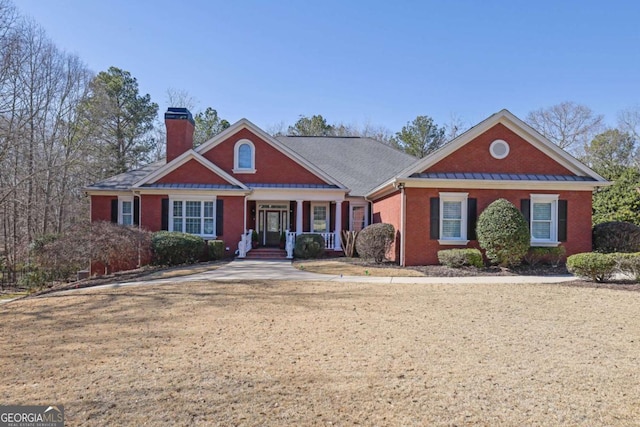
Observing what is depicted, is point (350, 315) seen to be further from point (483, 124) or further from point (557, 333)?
point (483, 124)

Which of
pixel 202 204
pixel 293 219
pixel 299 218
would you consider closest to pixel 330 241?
pixel 299 218

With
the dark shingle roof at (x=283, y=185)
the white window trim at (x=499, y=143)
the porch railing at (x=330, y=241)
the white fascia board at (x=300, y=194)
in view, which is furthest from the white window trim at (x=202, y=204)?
the white window trim at (x=499, y=143)

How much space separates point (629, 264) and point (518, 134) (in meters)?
6.63

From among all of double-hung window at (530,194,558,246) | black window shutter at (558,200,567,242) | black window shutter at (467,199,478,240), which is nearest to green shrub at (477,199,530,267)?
black window shutter at (467,199,478,240)

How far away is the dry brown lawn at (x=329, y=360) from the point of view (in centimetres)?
390

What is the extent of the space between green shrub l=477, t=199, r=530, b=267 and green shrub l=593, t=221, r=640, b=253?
381cm

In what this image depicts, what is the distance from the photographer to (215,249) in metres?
17.8

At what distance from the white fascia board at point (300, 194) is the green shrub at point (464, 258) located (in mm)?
6953

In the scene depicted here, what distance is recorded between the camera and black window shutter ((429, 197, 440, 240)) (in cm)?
1547

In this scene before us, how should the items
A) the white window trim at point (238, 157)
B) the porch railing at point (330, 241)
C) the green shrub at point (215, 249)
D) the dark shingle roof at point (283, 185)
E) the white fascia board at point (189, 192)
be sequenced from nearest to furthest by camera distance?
the green shrub at point (215, 249) < the white fascia board at point (189, 192) < the porch railing at point (330, 241) < the dark shingle roof at point (283, 185) < the white window trim at point (238, 157)

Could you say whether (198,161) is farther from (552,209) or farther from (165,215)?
(552,209)

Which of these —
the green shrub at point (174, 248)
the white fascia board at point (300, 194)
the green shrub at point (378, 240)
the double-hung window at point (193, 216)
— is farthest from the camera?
the white fascia board at point (300, 194)

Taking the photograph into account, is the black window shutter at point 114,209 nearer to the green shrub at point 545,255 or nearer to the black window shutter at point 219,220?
the black window shutter at point 219,220

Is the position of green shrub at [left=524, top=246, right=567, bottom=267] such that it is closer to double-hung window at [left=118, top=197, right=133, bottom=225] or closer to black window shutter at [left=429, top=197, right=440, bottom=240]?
black window shutter at [left=429, top=197, right=440, bottom=240]
